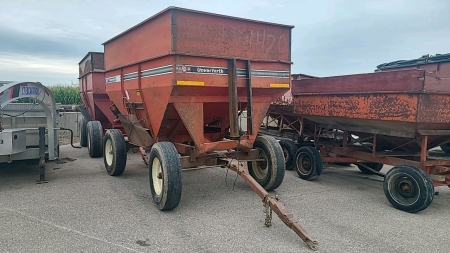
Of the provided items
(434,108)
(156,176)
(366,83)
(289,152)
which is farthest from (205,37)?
(289,152)

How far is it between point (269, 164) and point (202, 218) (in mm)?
1635

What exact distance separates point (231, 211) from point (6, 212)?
301cm

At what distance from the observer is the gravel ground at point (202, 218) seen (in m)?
3.72

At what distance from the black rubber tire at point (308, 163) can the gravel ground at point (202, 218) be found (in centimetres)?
20

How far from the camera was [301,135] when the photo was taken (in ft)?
24.2

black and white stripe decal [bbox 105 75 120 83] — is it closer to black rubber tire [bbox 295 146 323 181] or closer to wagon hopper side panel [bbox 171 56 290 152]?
wagon hopper side panel [bbox 171 56 290 152]

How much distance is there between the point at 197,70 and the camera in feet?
15.7

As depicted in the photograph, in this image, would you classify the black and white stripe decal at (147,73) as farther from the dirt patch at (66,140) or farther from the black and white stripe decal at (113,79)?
the dirt patch at (66,140)

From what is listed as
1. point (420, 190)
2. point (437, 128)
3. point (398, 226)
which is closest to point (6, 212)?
point (398, 226)

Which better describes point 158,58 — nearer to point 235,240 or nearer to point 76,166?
point 235,240

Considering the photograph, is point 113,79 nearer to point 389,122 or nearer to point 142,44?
point 142,44

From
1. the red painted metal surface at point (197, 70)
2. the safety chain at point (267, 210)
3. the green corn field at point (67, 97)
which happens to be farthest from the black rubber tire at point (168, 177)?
the green corn field at point (67, 97)

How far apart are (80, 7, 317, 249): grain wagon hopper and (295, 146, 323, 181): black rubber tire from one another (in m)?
1.13

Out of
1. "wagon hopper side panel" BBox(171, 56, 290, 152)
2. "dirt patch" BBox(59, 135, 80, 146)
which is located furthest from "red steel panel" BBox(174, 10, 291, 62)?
"dirt patch" BBox(59, 135, 80, 146)
